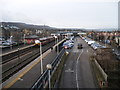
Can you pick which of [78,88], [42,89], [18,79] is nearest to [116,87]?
[78,88]

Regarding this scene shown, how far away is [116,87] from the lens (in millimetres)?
8844

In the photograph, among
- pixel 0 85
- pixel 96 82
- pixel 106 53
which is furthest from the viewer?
pixel 106 53

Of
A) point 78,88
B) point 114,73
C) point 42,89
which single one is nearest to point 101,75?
point 114,73

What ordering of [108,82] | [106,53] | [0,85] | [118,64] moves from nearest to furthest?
[0,85] → [108,82] → [118,64] → [106,53]

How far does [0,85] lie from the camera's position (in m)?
8.43

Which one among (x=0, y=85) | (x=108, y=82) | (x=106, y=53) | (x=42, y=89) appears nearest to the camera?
(x=42, y=89)

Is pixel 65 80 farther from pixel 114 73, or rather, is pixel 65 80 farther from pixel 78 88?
pixel 114 73

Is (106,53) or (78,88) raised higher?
(106,53)

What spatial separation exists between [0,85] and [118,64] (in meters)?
9.08

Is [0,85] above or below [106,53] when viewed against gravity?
below

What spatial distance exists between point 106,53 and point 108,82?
503cm

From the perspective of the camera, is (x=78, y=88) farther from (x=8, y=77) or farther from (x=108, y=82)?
(x=8, y=77)

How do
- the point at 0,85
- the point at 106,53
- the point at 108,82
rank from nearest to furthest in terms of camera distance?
the point at 0,85, the point at 108,82, the point at 106,53

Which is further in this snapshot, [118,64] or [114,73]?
[118,64]
